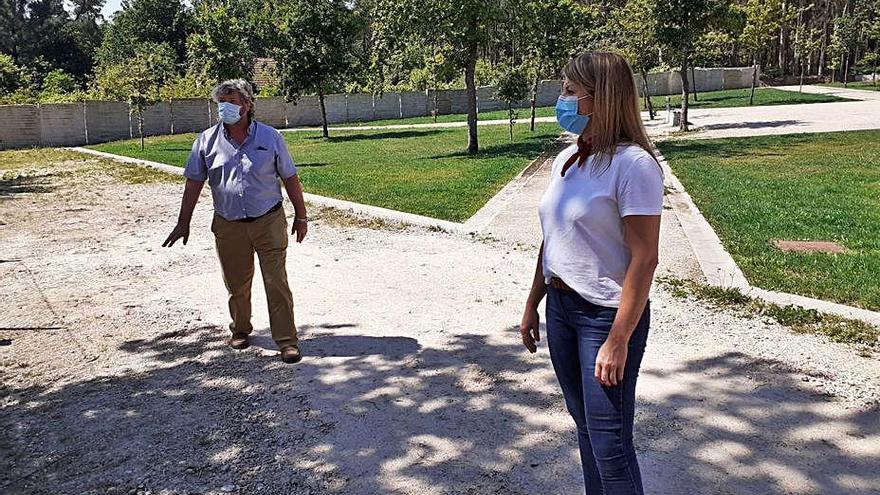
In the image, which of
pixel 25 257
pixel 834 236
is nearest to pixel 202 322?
pixel 25 257

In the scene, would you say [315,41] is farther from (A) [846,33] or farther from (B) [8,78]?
(A) [846,33]

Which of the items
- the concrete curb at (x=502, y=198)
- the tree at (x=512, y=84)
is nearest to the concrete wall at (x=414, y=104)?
the tree at (x=512, y=84)

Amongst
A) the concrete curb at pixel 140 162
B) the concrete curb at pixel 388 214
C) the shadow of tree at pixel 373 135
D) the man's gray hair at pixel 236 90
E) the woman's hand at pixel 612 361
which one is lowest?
the concrete curb at pixel 388 214

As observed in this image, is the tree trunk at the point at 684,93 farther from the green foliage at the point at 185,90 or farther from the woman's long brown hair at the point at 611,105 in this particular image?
the green foliage at the point at 185,90

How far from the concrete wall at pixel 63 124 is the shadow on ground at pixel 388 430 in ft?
106

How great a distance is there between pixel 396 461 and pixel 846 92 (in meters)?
48.2

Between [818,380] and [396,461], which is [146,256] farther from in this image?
[818,380]

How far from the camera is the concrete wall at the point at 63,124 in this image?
32.6 m

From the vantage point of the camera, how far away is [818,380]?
4.25m

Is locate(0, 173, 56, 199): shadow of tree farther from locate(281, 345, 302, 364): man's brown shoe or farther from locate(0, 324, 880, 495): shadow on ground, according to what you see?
locate(0, 324, 880, 495): shadow on ground

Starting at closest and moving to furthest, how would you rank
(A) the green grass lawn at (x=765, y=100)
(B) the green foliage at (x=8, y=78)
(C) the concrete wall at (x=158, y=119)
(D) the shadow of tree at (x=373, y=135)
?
(D) the shadow of tree at (x=373, y=135) < (B) the green foliage at (x=8, y=78) < (C) the concrete wall at (x=158, y=119) < (A) the green grass lawn at (x=765, y=100)

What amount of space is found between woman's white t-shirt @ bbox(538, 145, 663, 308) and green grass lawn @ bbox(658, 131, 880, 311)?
4182mm

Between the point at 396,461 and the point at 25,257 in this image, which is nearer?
the point at 396,461

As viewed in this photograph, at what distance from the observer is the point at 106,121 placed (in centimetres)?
3453
